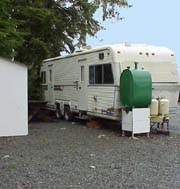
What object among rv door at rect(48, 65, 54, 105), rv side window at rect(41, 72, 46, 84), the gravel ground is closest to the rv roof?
the gravel ground

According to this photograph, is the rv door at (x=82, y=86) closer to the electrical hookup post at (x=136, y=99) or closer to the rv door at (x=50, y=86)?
the electrical hookup post at (x=136, y=99)

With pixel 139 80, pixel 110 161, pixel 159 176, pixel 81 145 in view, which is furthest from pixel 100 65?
pixel 159 176

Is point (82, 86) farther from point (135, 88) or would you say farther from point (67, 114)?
point (135, 88)

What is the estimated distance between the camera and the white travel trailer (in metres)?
15.9

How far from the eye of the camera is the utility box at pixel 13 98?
1534 cm

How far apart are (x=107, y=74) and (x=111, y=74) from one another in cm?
37

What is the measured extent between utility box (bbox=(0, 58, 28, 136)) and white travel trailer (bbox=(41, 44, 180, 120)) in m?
2.84

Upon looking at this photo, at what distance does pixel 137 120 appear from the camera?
48.9 ft

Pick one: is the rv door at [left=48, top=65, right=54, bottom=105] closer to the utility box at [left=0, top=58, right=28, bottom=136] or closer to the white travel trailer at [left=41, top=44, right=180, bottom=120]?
the white travel trailer at [left=41, top=44, right=180, bottom=120]

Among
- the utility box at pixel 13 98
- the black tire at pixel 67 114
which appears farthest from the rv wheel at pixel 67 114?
the utility box at pixel 13 98

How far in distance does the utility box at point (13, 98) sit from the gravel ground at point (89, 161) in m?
0.60

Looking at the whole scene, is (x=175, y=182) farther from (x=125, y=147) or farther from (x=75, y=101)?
(x=75, y=101)

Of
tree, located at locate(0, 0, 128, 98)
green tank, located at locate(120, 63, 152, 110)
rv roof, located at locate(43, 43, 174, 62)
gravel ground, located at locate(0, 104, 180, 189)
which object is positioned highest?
tree, located at locate(0, 0, 128, 98)

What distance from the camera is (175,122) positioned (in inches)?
826
